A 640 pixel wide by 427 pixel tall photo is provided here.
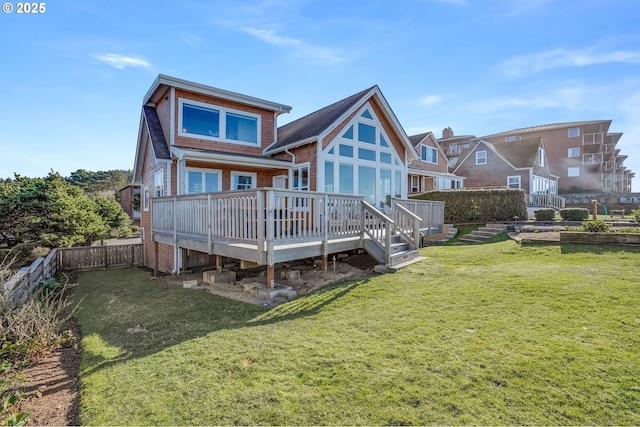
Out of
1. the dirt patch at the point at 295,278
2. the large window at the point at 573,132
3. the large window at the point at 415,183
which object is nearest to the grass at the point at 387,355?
the dirt patch at the point at 295,278

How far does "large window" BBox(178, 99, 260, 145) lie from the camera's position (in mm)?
12820

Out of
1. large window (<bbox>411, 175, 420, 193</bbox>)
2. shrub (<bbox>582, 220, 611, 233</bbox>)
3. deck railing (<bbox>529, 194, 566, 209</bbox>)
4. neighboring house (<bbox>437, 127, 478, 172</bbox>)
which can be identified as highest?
neighboring house (<bbox>437, 127, 478, 172</bbox>)

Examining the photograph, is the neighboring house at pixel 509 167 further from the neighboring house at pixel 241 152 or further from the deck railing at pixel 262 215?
the deck railing at pixel 262 215

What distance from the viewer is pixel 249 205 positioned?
6969 mm

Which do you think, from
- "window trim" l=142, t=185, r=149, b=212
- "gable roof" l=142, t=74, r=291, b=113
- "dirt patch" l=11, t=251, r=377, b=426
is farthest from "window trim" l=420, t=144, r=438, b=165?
"window trim" l=142, t=185, r=149, b=212

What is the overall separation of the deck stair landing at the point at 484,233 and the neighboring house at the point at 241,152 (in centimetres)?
409

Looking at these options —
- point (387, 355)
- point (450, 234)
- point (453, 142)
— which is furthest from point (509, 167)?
point (387, 355)

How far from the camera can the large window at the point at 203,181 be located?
12625 mm

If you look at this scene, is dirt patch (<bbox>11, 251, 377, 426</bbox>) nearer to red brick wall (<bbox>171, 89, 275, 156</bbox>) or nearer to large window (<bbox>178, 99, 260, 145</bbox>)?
red brick wall (<bbox>171, 89, 275, 156</bbox>)

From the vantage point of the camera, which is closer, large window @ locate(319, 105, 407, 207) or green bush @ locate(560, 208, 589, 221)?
large window @ locate(319, 105, 407, 207)

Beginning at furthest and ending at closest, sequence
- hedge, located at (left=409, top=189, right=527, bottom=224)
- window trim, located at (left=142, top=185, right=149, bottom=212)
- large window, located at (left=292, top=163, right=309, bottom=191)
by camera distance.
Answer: window trim, located at (left=142, top=185, right=149, bottom=212)
hedge, located at (left=409, top=189, right=527, bottom=224)
large window, located at (left=292, top=163, right=309, bottom=191)

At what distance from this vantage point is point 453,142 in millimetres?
48719

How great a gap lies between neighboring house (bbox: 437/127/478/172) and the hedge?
107 feet

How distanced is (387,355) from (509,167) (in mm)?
32473
